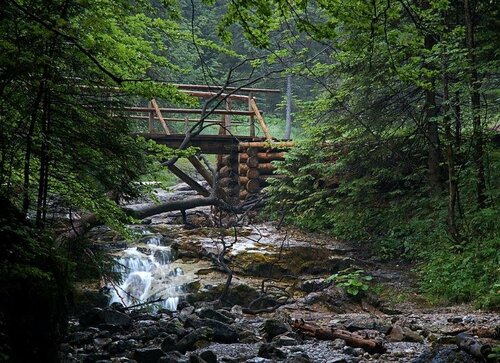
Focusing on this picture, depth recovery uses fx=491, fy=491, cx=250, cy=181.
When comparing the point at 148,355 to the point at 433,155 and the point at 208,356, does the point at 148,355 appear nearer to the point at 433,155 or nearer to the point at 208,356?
the point at 208,356

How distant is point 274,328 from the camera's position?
605cm

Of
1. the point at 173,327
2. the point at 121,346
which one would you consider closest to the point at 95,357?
the point at 121,346

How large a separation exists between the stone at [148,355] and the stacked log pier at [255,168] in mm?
10998

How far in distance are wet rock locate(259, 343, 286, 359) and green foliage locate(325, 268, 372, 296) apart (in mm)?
3418

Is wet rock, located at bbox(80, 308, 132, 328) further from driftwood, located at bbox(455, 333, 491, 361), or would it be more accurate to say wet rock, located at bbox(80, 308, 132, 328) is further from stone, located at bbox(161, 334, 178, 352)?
driftwood, located at bbox(455, 333, 491, 361)

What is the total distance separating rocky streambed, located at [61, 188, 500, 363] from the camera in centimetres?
511

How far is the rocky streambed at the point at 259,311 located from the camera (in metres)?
5.11

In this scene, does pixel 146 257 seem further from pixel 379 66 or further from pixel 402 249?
pixel 379 66

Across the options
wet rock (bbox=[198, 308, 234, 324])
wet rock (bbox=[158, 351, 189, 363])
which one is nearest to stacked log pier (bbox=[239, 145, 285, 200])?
wet rock (bbox=[198, 308, 234, 324])

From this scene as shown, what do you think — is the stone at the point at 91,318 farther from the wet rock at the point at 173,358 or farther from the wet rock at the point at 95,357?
the wet rock at the point at 173,358

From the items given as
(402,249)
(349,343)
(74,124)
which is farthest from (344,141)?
(74,124)

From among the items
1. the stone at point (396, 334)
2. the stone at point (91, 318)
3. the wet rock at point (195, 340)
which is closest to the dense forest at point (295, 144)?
the stone at point (91, 318)

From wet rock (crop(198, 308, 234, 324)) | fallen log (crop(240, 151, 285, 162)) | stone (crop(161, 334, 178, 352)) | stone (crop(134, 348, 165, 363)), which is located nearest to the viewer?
stone (crop(134, 348, 165, 363))

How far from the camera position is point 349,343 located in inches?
217
